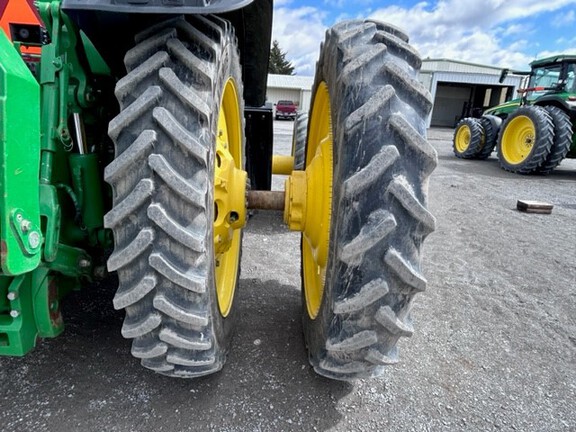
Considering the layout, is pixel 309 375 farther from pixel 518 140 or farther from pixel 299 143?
pixel 518 140

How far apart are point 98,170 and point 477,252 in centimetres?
353

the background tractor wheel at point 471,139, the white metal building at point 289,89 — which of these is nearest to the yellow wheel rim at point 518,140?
the background tractor wheel at point 471,139

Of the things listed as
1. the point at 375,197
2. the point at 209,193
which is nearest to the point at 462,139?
the point at 375,197

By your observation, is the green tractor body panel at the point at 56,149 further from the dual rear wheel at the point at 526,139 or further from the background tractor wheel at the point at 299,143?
the dual rear wheel at the point at 526,139

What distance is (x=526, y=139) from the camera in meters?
8.88

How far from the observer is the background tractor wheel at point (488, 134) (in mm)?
10469

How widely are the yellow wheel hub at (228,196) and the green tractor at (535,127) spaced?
8068 mm

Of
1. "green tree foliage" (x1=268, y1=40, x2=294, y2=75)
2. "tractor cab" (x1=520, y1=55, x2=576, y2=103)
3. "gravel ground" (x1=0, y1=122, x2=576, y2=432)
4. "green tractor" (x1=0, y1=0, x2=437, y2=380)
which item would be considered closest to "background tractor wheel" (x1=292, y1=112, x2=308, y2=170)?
"gravel ground" (x1=0, y1=122, x2=576, y2=432)

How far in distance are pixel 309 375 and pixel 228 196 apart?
3.30 feet

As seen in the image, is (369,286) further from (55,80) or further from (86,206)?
(55,80)

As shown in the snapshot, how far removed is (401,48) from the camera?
1.45 metres

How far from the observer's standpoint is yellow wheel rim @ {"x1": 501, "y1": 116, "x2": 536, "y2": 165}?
28.7ft

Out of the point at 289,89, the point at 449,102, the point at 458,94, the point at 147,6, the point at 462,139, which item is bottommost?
the point at 462,139

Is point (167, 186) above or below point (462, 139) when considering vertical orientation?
above
